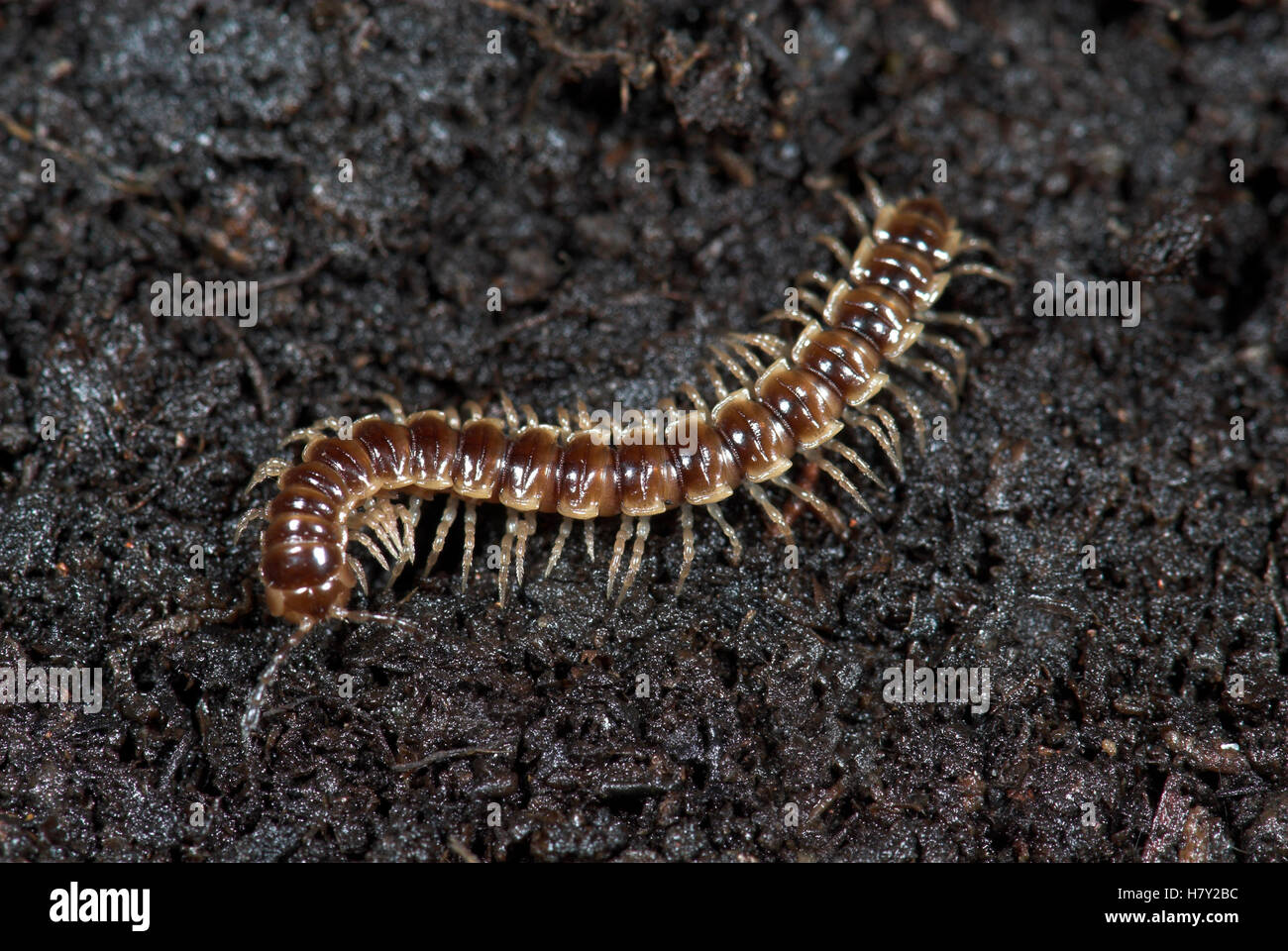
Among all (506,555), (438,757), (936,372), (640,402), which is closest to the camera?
(438,757)

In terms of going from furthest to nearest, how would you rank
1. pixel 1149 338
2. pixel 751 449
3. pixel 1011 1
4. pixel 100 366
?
pixel 1011 1
pixel 1149 338
pixel 100 366
pixel 751 449

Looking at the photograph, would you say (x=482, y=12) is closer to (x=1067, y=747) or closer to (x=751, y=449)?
(x=751, y=449)

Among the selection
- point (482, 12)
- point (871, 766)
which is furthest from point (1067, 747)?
point (482, 12)

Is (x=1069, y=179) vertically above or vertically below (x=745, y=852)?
above

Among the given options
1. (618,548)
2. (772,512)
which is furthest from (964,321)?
(618,548)

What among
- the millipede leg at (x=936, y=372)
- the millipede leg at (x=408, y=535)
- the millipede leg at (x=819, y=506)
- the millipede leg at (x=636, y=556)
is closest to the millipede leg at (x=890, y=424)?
the millipede leg at (x=936, y=372)

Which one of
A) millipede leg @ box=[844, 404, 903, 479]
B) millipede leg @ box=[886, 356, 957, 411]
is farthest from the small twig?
millipede leg @ box=[886, 356, 957, 411]

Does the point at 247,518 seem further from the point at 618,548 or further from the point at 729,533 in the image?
the point at 729,533
